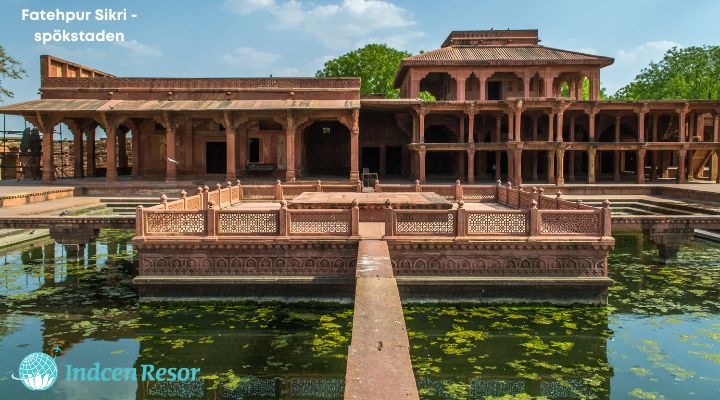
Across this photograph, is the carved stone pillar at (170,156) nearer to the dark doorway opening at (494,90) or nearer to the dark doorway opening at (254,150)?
the dark doorway opening at (254,150)

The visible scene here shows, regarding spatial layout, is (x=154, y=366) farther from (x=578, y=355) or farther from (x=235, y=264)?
(x=578, y=355)

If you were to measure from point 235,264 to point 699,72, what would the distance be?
47.6 metres

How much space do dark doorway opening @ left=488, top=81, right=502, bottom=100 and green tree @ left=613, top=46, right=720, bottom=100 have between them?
20.9 metres

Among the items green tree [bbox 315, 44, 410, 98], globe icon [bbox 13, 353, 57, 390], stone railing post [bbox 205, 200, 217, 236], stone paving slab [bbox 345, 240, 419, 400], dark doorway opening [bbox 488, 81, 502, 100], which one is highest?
green tree [bbox 315, 44, 410, 98]

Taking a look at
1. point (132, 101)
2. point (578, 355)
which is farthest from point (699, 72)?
point (578, 355)

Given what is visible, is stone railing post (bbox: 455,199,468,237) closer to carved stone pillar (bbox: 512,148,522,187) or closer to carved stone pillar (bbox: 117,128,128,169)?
carved stone pillar (bbox: 512,148,522,187)

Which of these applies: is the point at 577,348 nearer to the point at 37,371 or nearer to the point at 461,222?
the point at 461,222

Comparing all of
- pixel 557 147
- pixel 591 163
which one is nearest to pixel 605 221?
pixel 557 147

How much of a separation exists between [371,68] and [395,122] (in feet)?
69.8

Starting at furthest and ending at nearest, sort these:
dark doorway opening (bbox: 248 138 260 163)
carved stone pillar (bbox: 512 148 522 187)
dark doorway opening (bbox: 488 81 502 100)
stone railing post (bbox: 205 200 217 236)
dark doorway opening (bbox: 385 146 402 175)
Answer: dark doorway opening (bbox: 488 81 502 100), dark doorway opening (bbox: 385 146 402 175), dark doorway opening (bbox: 248 138 260 163), carved stone pillar (bbox: 512 148 522 187), stone railing post (bbox: 205 200 217 236)

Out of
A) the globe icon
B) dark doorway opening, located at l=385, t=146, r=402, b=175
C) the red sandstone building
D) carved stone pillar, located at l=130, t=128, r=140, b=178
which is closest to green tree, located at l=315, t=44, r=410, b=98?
the red sandstone building

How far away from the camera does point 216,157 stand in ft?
92.3

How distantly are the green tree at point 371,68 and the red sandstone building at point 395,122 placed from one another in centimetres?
1591

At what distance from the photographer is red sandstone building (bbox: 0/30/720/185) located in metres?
25.0
